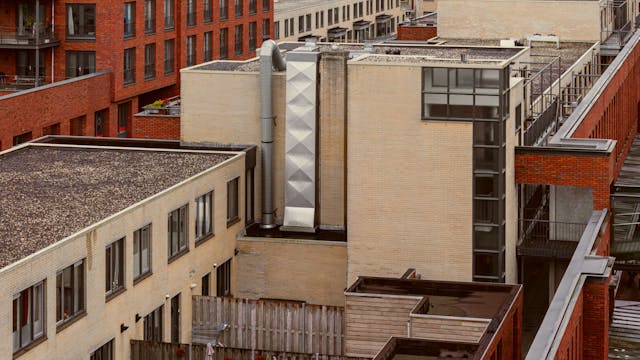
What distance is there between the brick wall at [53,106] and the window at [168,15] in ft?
33.9

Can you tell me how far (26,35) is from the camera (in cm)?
9119

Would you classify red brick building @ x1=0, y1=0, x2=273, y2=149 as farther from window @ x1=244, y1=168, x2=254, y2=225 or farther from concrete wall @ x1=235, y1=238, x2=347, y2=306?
concrete wall @ x1=235, y1=238, x2=347, y2=306

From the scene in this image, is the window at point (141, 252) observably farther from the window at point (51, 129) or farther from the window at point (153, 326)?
the window at point (51, 129)

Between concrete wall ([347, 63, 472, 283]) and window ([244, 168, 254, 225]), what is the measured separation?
526cm

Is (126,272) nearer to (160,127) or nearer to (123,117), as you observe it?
(160,127)

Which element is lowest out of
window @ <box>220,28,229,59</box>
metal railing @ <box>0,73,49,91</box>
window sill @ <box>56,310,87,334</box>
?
window sill @ <box>56,310,87,334</box>

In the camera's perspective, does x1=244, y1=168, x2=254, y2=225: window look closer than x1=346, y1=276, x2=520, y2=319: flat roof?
No

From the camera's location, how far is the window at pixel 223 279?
53125 millimetres

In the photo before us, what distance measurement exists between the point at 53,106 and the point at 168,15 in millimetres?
19211

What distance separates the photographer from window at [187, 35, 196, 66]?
10556 cm

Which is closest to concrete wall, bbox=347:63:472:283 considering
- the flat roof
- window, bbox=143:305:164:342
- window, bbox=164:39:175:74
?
the flat roof

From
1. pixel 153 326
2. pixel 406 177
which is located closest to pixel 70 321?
pixel 153 326

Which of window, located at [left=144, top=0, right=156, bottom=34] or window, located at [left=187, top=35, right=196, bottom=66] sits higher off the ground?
window, located at [left=144, top=0, right=156, bottom=34]

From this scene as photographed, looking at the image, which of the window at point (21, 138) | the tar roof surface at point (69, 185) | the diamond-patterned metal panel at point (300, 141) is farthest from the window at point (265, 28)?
the diamond-patterned metal panel at point (300, 141)
